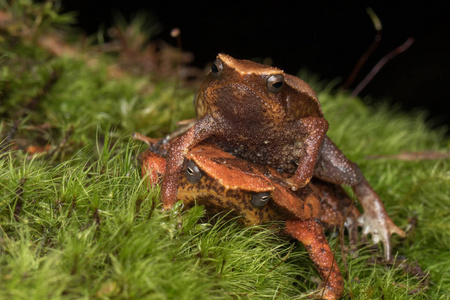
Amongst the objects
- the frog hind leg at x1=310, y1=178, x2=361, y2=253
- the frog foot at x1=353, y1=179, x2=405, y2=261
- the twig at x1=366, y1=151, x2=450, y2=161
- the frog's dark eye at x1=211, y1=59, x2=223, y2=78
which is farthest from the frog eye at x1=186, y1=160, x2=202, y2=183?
the twig at x1=366, y1=151, x2=450, y2=161

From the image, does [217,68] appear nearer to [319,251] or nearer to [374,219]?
[319,251]

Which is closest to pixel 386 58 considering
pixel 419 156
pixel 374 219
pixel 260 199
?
pixel 419 156

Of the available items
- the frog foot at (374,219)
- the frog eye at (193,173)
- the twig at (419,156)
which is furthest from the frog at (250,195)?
the twig at (419,156)

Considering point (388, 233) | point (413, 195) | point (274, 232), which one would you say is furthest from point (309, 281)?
point (413, 195)

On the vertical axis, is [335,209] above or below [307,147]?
below

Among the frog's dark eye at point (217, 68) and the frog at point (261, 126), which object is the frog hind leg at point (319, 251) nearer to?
the frog at point (261, 126)
